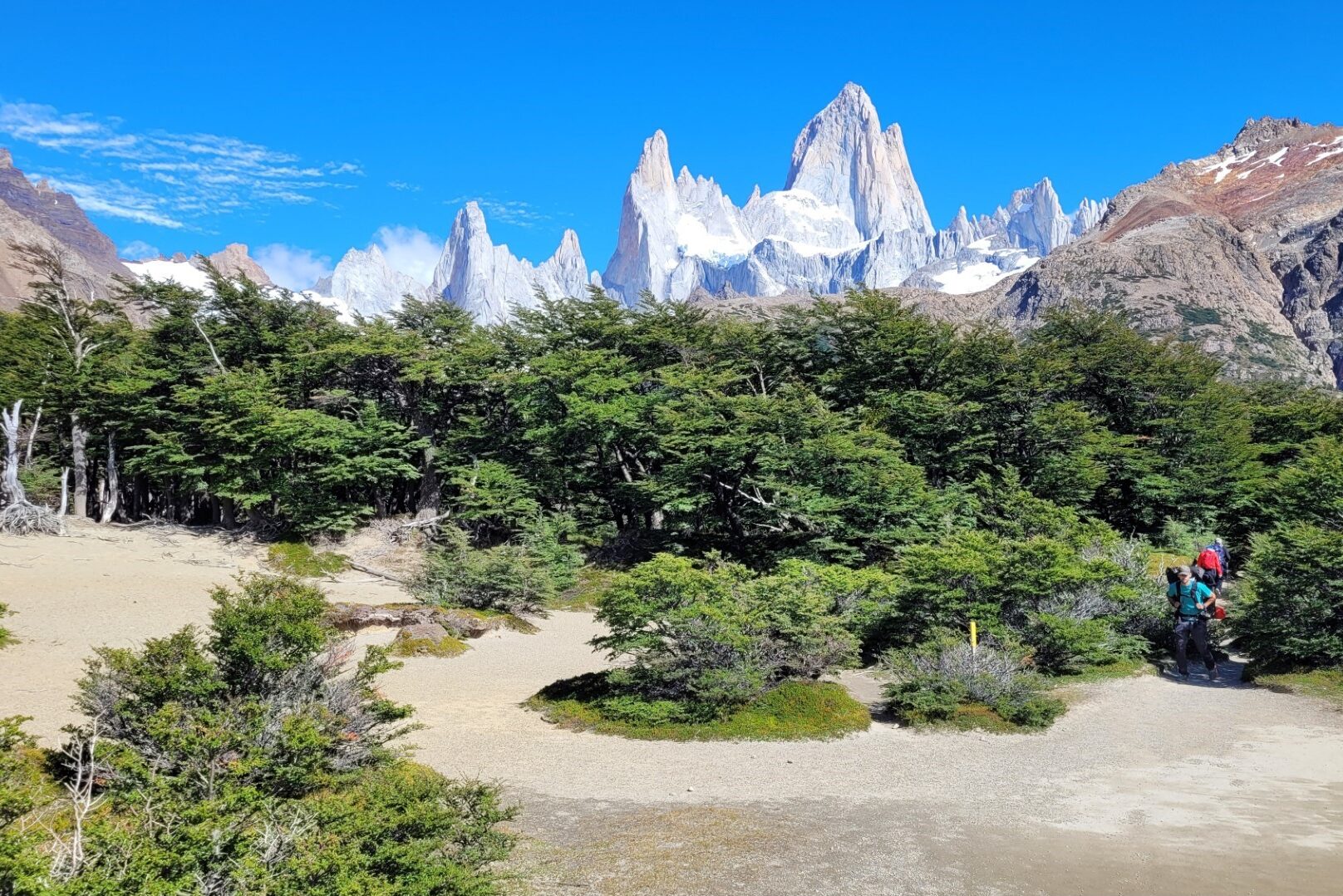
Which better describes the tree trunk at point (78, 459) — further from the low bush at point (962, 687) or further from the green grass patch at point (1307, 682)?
the green grass patch at point (1307, 682)

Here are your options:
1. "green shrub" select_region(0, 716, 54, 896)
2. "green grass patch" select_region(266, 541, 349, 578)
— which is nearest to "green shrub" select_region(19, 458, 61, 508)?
"green grass patch" select_region(266, 541, 349, 578)

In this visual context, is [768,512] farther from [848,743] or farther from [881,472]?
[848,743]

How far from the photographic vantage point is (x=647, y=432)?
80.2 ft

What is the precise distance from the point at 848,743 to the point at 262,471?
74.6ft

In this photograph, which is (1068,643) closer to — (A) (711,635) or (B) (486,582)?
(A) (711,635)

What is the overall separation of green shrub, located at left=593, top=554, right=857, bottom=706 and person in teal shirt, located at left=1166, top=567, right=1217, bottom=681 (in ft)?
17.8

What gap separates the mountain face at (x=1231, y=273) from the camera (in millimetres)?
104000

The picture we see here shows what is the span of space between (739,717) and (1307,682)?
7768mm

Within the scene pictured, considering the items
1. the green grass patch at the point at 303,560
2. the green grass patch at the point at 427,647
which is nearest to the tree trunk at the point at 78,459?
the green grass patch at the point at 303,560

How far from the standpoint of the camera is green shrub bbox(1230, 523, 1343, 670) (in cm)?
1084

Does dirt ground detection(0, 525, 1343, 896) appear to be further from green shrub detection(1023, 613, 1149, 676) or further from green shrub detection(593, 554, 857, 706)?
green shrub detection(593, 554, 857, 706)

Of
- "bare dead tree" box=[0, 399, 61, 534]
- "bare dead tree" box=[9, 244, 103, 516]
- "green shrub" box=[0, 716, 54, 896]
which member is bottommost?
"green shrub" box=[0, 716, 54, 896]

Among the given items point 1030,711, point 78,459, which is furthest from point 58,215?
point 1030,711

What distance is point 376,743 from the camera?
6.41 meters
